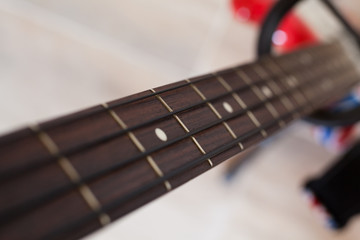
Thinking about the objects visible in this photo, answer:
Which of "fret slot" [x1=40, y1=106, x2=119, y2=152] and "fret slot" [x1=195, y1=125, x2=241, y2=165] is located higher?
"fret slot" [x1=40, y1=106, x2=119, y2=152]

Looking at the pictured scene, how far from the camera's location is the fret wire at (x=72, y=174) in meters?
0.24

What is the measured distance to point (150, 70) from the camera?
956mm

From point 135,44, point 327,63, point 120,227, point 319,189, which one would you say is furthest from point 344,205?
point 135,44

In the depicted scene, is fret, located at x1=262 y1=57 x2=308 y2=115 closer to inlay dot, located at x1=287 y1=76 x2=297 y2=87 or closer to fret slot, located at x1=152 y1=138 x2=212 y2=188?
inlay dot, located at x1=287 y1=76 x2=297 y2=87

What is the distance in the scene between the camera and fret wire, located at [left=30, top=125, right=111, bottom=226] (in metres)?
0.24

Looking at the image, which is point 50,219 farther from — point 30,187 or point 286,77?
point 286,77

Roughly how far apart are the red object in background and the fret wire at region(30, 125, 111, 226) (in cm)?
71

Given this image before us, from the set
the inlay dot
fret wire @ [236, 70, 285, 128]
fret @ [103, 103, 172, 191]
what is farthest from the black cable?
fret @ [103, 103, 172, 191]

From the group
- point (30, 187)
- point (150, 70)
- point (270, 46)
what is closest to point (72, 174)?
point (30, 187)

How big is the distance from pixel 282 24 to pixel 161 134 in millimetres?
647

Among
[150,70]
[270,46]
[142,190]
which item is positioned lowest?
[142,190]

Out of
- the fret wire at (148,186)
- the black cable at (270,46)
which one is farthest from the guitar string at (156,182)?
the black cable at (270,46)

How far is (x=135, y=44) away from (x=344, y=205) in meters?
0.58

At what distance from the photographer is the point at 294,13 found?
0.90 m
